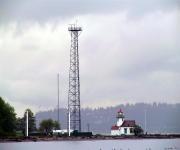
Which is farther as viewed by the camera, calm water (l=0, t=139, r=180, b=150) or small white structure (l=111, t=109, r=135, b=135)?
small white structure (l=111, t=109, r=135, b=135)

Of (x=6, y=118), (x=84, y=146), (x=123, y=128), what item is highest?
(x=6, y=118)

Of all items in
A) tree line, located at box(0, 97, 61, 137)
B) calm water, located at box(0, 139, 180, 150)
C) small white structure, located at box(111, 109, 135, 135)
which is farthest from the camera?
small white structure, located at box(111, 109, 135, 135)

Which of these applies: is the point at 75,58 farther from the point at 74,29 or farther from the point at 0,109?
the point at 0,109

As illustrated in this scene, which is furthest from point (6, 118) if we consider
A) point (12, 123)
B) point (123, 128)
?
point (123, 128)

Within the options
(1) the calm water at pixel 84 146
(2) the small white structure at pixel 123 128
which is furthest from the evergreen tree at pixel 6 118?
(2) the small white structure at pixel 123 128

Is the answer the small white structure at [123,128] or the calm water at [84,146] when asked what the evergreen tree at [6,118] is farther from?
the small white structure at [123,128]

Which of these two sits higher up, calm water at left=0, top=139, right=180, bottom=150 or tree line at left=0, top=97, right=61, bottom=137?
tree line at left=0, top=97, right=61, bottom=137

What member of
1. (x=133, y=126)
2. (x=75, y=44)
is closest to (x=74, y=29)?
(x=75, y=44)

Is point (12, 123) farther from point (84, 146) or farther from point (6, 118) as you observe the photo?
point (84, 146)

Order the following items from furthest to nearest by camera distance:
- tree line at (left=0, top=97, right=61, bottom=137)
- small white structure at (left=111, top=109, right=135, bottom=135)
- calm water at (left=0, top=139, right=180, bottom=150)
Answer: small white structure at (left=111, top=109, right=135, bottom=135), tree line at (left=0, top=97, right=61, bottom=137), calm water at (left=0, top=139, right=180, bottom=150)

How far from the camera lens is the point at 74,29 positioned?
154375mm

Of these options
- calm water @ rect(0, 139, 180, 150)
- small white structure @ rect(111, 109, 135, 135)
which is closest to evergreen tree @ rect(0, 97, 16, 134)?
calm water @ rect(0, 139, 180, 150)

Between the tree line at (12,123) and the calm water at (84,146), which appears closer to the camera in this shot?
the calm water at (84,146)

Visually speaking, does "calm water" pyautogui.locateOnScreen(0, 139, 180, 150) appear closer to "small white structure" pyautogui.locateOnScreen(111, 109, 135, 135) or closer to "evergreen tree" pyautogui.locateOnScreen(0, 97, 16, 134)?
"evergreen tree" pyautogui.locateOnScreen(0, 97, 16, 134)
